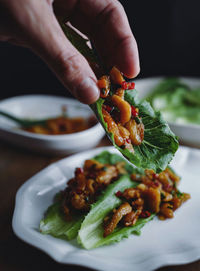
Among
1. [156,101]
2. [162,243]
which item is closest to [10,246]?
[162,243]

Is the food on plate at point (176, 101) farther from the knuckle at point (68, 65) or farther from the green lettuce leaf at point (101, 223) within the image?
the knuckle at point (68, 65)

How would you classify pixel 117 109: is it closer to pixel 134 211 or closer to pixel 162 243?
pixel 134 211

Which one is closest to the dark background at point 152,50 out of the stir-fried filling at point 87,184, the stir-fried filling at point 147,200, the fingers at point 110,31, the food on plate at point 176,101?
the food on plate at point 176,101

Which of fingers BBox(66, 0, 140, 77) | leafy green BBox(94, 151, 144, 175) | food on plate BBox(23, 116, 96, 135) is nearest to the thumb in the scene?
fingers BBox(66, 0, 140, 77)

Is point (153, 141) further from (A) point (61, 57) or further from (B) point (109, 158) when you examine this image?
(A) point (61, 57)

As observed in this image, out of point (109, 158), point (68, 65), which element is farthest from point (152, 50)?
point (68, 65)

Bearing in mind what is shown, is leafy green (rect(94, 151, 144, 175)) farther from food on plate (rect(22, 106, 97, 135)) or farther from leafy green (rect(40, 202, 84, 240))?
food on plate (rect(22, 106, 97, 135))
